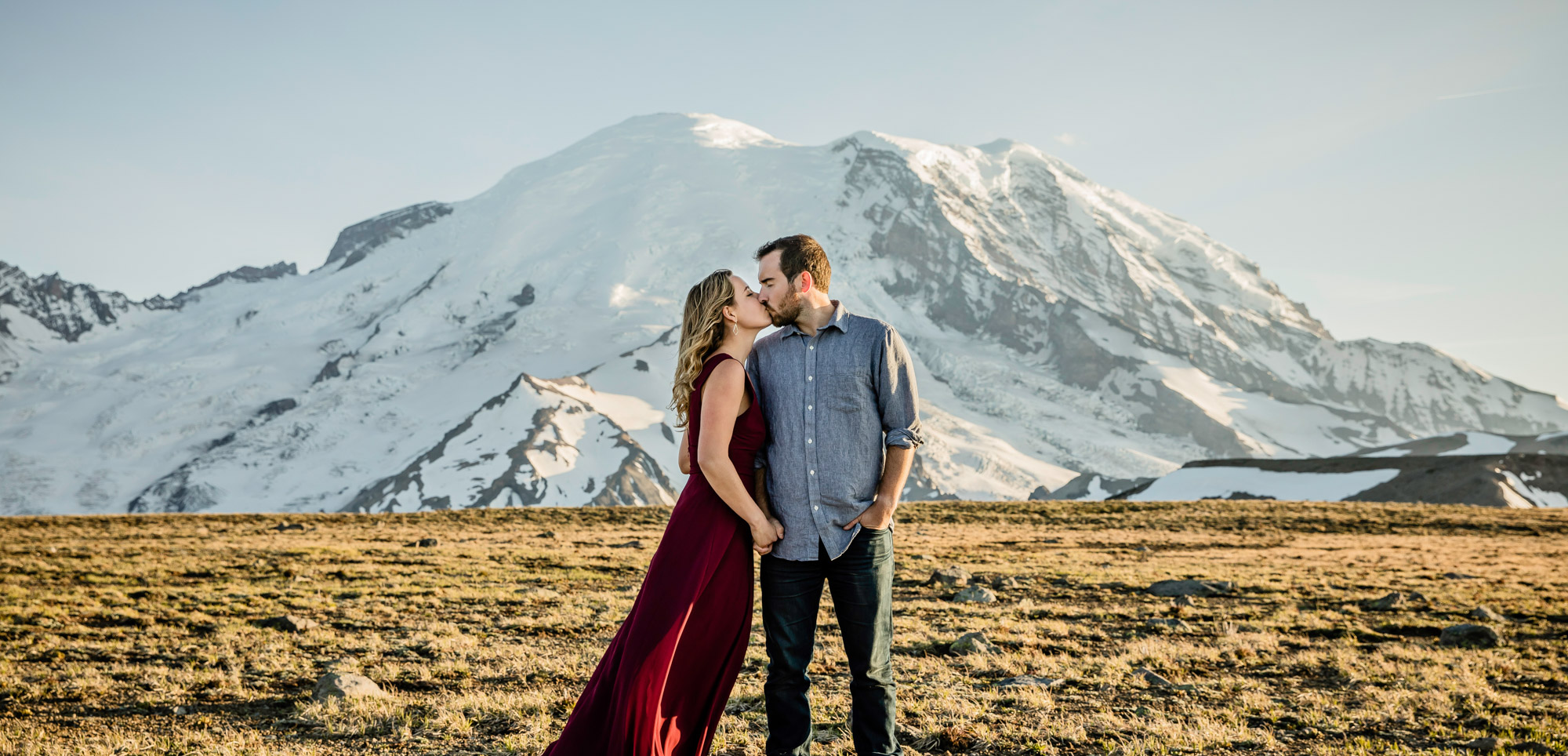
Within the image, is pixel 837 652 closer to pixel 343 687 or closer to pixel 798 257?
pixel 343 687

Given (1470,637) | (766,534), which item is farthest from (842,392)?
(1470,637)

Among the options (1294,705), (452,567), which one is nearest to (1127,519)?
(452,567)

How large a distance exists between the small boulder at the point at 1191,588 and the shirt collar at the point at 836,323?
540 inches

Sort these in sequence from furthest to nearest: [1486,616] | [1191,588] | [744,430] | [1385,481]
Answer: [1385,481] < [1191,588] < [1486,616] < [744,430]

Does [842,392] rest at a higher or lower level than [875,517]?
higher

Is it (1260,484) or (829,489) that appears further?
(1260,484)

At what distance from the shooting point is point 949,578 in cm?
1748

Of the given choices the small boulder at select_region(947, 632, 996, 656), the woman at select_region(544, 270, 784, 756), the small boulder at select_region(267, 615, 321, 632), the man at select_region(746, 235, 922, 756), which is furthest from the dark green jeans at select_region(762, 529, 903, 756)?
the small boulder at select_region(267, 615, 321, 632)

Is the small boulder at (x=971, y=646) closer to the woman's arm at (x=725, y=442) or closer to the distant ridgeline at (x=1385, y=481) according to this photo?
the woman's arm at (x=725, y=442)

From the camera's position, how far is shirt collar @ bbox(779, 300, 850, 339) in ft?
16.5

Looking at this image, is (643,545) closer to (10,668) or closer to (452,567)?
(452,567)

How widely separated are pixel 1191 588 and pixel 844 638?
13958mm

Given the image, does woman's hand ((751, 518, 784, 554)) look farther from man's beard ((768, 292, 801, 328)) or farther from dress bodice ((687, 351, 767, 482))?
man's beard ((768, 292, 801, 328))

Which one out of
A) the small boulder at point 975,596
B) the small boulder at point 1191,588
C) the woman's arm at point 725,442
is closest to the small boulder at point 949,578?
the small boulder at point 975,596
